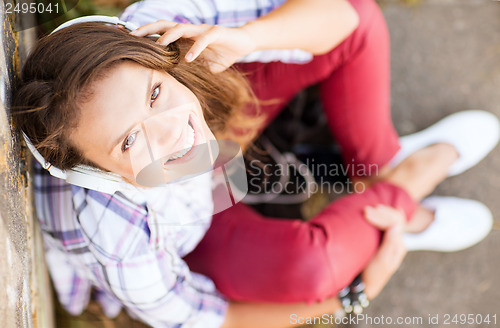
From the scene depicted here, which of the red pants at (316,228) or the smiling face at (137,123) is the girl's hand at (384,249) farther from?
the smiling face at (137,123)

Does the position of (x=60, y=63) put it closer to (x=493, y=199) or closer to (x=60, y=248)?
(x=60, y=248)

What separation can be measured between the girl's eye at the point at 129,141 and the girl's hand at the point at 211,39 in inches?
5.8

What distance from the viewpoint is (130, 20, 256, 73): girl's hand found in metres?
0.75

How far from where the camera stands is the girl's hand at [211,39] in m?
0.75

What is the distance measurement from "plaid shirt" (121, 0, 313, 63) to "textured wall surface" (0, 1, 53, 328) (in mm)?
218

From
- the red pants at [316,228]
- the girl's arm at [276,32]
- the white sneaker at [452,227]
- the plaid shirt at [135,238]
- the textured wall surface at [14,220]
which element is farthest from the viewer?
the white sneaker at [452,227]

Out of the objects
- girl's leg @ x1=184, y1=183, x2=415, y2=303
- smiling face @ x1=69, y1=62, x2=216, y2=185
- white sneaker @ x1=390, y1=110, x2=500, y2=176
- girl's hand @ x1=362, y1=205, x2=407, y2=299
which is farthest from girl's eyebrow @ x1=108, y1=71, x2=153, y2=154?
white sneaker @ x1=390, y1=110, x2=500, y2=176

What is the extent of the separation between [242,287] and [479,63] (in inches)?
42.1

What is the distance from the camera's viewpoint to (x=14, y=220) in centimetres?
74

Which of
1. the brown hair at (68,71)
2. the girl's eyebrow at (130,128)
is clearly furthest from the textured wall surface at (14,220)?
the girl's eyebrow at (130,128)

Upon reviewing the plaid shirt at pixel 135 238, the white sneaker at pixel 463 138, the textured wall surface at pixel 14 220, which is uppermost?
the textured wall surface at pixel 14 220

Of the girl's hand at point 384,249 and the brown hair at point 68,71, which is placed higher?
the brown hair at point 68,71

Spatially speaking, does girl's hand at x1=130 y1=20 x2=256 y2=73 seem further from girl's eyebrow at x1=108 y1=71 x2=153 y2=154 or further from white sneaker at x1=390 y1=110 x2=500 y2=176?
white sneaker at x1=390 y1=110 x2=500 y2=176

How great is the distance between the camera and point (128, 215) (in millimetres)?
904
